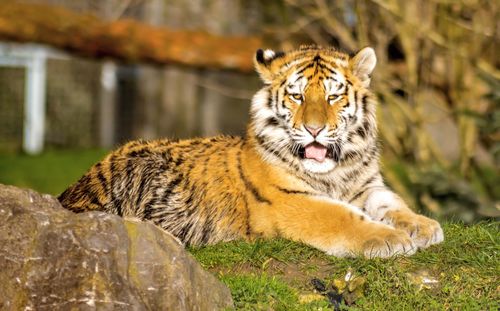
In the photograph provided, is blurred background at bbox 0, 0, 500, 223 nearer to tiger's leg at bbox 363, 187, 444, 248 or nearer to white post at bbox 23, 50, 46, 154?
white post at bbox 23, 50, 46, 154

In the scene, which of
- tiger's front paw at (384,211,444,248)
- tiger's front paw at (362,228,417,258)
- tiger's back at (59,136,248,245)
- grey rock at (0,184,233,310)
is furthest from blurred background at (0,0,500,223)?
grey rock at (0,184,233,310)

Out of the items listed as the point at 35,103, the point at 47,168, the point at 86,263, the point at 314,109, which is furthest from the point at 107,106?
the point at 86,263

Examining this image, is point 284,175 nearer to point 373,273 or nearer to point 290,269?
point 290,269

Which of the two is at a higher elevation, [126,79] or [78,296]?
[78,296]

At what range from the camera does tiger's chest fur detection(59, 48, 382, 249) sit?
5617mm

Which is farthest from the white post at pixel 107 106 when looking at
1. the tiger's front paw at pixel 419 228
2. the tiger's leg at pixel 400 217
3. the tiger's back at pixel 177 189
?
the tiger's front paw at pixel 419 228

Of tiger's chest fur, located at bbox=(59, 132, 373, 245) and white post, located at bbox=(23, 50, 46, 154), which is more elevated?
tiger's chest fur, located at bbox=(59, 132, 373, 245)

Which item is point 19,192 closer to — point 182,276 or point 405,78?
point 182,276

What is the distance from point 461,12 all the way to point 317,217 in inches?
210

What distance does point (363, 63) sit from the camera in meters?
5.84

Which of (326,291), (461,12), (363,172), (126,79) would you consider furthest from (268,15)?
(326,291)

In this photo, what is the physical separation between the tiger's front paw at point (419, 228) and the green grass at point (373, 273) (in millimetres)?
55

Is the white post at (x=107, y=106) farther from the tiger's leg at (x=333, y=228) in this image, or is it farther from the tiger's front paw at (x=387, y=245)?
the tiger's front paw at (x=387, y=245)

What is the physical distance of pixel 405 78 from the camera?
11008 mm
